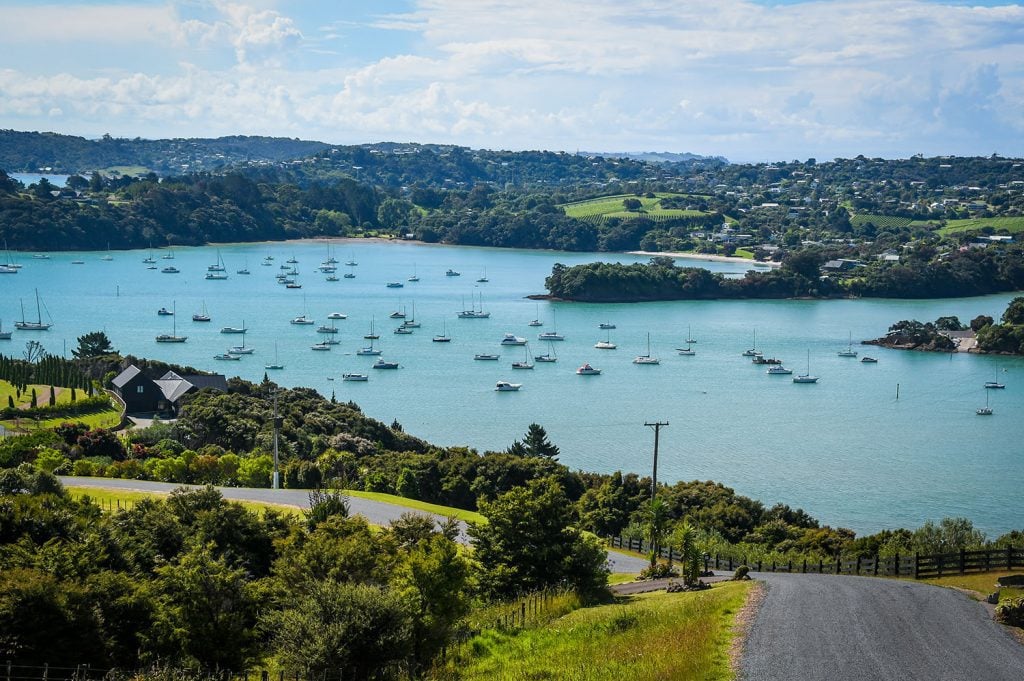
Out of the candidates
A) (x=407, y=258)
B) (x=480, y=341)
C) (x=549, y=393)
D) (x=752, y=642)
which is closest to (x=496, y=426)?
(x=549, y=393)

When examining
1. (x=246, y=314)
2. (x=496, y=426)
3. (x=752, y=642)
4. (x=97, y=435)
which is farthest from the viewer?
(x=246, y=314)

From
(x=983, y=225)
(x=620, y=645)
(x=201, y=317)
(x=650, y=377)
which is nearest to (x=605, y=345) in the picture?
(x=650, y=377)

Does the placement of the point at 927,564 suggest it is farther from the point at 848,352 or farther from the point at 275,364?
the point at 848,352

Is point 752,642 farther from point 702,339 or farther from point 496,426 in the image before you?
point 702,339

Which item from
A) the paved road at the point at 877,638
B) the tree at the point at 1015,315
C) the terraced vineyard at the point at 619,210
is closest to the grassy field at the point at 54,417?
the paved road at the point at 877,638

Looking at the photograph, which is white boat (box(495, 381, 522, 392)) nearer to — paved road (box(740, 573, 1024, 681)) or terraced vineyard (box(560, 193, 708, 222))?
paved road (box(740, 573, 1024, 681))

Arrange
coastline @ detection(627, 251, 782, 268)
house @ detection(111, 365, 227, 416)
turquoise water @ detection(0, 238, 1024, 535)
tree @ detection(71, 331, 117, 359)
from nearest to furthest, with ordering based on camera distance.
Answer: turquoise water @ detection(0, 238, 1024, 535) < house @ detection(111, 365, 227, 416) < tree @ detection(71, 331, 117, 359) < coastline @ detection(627, 251, 782, 268)

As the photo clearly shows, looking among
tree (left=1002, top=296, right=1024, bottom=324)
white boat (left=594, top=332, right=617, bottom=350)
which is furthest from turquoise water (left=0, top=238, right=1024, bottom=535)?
tree (left=1002, top=296, right=1024, bottom=324)
